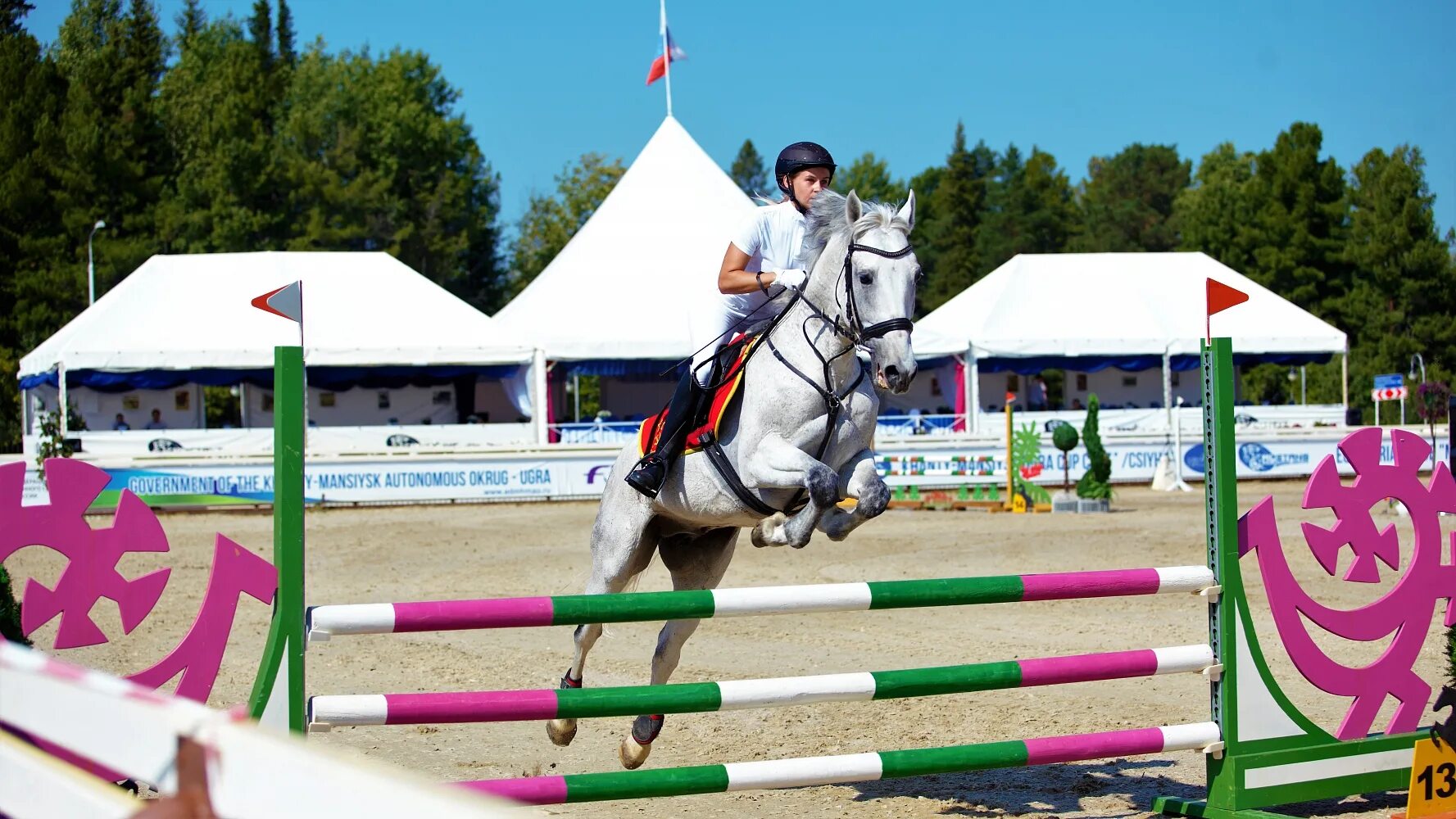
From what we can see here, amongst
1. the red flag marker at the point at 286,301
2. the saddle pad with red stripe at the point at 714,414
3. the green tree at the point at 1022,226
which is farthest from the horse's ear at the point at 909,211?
the green tree at the point at 1022,226

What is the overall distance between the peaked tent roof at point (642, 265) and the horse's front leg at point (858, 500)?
57.5ft

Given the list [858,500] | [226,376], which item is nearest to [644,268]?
[226,376]

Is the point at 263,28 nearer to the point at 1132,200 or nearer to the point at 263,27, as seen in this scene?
the point at 263,27

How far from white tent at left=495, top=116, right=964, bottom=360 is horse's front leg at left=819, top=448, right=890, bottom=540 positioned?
17.7 m

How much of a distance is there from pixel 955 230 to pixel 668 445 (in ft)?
195

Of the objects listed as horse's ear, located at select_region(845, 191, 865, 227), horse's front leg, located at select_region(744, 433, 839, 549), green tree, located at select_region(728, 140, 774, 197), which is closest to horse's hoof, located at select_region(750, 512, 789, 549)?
horse's front leg, located at select_region(744, 433, 839, 549)

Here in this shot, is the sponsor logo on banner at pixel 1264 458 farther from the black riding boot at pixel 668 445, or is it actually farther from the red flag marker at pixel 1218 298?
the black riding boot at pixel 668 445

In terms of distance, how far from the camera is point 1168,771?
17.4 feet

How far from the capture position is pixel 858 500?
4598mm

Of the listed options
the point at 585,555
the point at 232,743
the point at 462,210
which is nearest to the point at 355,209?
the point at 462,210

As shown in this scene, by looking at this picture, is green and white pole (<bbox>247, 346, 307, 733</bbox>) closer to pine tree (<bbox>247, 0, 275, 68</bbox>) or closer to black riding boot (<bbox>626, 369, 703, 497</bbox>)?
black riding boot (<bbox>626, 369, 703, 497</bbox>)

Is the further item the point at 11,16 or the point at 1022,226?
the point at 1022,226

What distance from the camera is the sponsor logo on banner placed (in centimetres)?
2039

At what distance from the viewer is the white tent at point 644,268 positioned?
22.8 m
